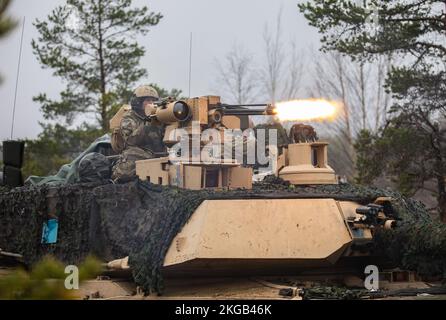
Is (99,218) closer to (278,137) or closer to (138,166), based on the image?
(138,166)

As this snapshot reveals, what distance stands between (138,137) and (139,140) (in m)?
0.05

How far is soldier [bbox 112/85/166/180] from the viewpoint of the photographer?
1053 cm

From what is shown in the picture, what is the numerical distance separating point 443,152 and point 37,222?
13234mm

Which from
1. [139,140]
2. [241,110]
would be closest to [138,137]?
[139,140]

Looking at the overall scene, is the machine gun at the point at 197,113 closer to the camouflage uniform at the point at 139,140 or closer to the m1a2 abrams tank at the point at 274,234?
the camouflage uniform at the point at 139,140

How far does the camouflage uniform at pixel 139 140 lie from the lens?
1066cm

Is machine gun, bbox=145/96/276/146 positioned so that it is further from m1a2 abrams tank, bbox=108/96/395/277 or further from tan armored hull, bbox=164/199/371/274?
tan armored hull, bbox=164/199/371/274

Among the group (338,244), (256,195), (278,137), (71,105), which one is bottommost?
(338,244)

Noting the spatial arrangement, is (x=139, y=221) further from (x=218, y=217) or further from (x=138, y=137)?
(x=138, y=137)

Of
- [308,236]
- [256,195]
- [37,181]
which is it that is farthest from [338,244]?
[37,181]

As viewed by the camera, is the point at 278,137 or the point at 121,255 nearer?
the point at 121,255

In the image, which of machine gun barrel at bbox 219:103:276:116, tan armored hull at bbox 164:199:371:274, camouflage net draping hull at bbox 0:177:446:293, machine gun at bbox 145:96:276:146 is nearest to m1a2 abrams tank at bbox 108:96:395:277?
tan armored hull at bbox 164:199:371:274

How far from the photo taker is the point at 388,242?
7910mm

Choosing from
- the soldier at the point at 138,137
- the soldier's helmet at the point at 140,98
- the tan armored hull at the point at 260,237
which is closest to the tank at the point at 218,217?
the tan armored hull at the point at 260,237
